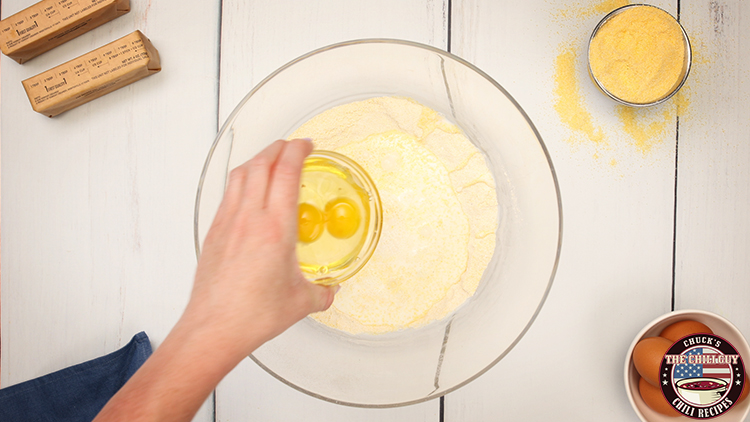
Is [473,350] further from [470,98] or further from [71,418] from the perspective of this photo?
[71,418]

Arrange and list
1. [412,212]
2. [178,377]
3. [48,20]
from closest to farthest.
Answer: [178,377] → [412,212] → [48,20]

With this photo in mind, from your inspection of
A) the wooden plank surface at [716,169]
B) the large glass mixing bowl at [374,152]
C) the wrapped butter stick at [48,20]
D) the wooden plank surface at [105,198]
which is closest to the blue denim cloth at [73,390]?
the wooden plank surface at [105,198]

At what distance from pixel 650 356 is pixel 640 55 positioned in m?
0.49

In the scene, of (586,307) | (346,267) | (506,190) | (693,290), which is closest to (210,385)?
(346,267)

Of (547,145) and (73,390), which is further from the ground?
(547,145)

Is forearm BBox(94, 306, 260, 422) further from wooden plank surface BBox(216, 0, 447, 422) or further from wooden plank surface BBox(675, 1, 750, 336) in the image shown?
wooden plank surface BBox(675, 1, 750, 336)

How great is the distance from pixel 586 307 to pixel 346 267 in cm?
44

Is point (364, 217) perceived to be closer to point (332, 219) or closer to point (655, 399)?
point (332, 219)

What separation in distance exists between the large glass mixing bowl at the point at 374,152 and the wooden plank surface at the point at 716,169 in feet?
1.07

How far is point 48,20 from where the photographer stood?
2.49 ft

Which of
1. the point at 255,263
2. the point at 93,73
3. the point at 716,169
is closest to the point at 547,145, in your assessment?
the point at 716,169

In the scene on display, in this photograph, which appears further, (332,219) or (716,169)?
(716,169)

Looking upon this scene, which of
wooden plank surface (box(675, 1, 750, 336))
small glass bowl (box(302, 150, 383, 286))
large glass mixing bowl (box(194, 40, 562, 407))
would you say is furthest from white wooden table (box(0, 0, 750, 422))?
small glass bowl (box(302, 150, 383, 286))

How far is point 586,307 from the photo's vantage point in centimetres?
76
